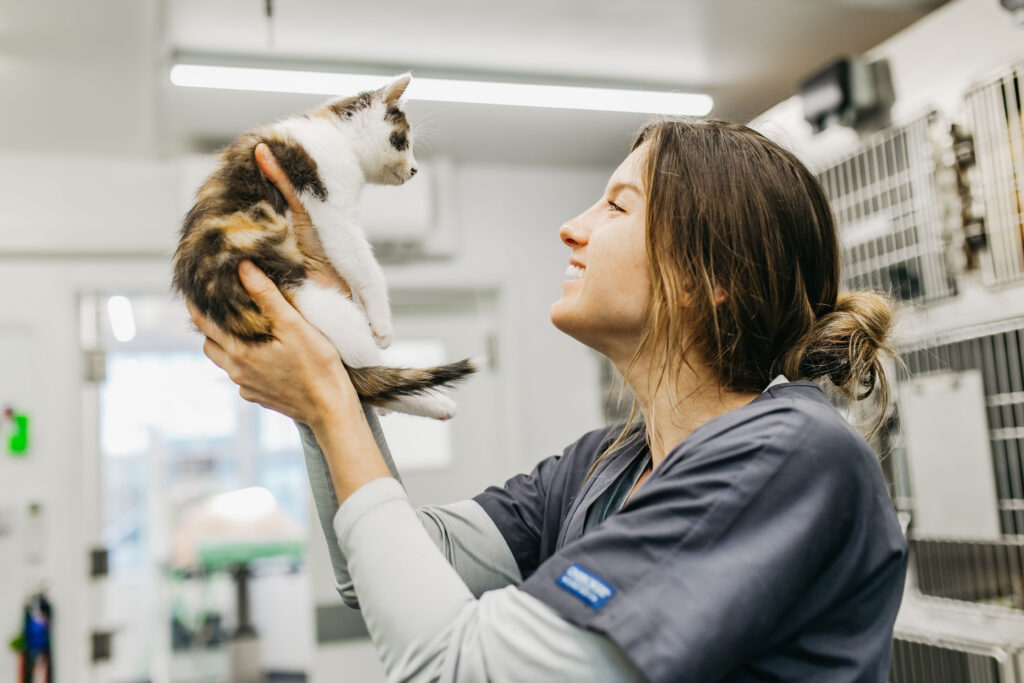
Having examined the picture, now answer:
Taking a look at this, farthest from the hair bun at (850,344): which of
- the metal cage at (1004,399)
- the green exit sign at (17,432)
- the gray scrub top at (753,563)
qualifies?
the green exit sign at (17,432)

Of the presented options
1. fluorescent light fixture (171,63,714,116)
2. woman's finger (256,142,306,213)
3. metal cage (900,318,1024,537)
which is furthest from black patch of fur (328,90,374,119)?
metal cage (900,318,1024,537)

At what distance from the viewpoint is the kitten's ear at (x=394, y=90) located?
124 cm

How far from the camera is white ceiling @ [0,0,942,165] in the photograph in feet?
7.47

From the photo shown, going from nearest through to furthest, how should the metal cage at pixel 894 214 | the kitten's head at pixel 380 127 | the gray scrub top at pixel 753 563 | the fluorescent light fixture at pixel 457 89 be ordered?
the gray scrub top at pixel 753 563
the kitten's head at pixel 380 127
the metal cage at pixel 894 214
the fluorescent light fixture at pixel 457 89

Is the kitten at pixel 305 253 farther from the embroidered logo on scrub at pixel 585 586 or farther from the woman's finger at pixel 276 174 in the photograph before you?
the embroidered logo on scrub at pixel 585 586

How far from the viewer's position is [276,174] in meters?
1.03

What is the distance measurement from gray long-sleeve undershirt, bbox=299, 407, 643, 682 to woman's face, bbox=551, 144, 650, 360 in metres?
0.33

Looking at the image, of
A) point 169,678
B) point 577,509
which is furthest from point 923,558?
point 169,678

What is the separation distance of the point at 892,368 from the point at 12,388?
10.1 ft

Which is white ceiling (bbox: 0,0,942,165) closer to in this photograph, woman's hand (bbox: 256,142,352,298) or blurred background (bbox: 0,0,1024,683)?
blurred background (bbox: 0,0,1024,683)

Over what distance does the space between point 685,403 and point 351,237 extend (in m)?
0.51

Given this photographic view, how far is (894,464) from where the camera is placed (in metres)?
2.00

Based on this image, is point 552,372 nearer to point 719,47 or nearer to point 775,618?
point 719,47

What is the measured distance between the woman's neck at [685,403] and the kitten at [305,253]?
0.25 m
